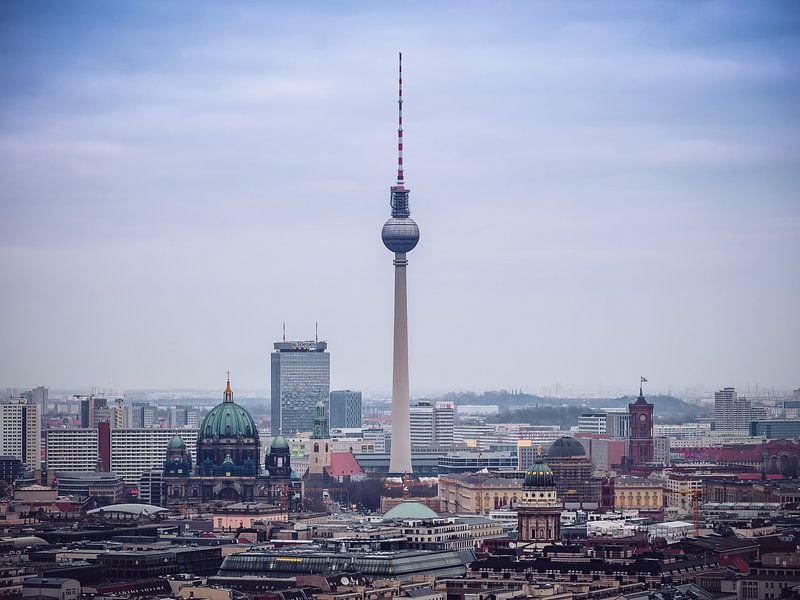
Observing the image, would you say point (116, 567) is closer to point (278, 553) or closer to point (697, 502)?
point (278, 553)

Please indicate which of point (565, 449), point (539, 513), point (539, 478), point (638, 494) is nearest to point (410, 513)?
point (539, 478)

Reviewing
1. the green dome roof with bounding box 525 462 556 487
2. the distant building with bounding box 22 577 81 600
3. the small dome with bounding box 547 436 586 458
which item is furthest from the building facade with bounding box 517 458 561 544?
the small dome with bounding box 547 436 586 458

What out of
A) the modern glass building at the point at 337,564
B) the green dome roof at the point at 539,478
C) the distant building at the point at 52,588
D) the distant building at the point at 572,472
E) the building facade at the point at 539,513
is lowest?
the distant building at the point at 52,588

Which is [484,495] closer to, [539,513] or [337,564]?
[539,513]

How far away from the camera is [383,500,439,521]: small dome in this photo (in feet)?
514

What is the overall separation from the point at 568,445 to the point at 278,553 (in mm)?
64105

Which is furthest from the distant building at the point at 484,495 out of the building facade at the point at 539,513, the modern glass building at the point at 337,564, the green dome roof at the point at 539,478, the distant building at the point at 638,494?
the modern glass building at the point at 337,564

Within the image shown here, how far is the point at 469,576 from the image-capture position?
128125 mm

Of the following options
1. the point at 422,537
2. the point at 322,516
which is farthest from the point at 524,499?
the point at 322,516

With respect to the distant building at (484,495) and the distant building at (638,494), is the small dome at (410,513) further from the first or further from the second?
the distant building at (638,494)

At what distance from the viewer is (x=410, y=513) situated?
520 feet

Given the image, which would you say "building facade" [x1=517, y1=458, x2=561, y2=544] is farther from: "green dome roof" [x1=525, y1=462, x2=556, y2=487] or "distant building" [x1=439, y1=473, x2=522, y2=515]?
"distant building" [x1=439, y1=473, x2=522, y2=515]

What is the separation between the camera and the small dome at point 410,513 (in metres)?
157

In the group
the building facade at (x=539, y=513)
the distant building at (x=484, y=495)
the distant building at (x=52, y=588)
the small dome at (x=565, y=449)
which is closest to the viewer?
the distant building at (x=52, y=588)
